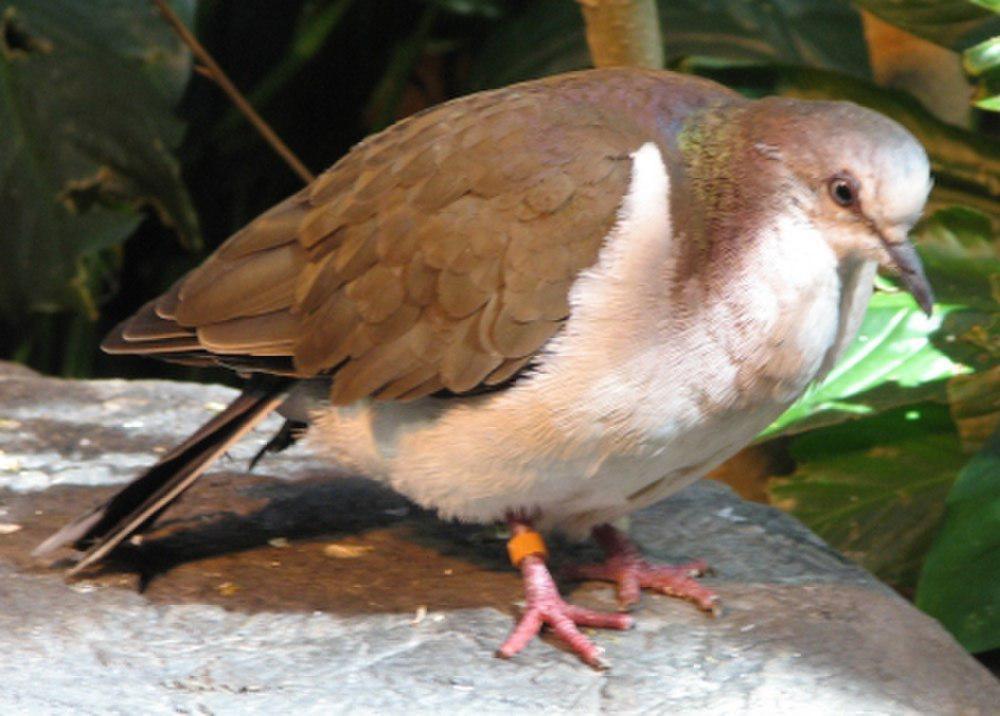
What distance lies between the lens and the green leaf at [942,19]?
378 centimetres

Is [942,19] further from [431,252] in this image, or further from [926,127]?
[431,252]

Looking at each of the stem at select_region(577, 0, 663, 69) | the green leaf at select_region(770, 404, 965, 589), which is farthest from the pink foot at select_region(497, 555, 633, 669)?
the stem at select_region(577, 0, 663, 69)

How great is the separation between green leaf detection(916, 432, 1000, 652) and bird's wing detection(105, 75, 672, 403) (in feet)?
4.03

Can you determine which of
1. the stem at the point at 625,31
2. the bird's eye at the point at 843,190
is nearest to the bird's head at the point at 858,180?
the bird's eye at the point at 843,190

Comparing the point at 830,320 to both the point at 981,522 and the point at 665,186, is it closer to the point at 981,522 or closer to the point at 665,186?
the point at 665,186

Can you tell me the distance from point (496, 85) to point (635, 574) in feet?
8.66

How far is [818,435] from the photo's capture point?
3.81m

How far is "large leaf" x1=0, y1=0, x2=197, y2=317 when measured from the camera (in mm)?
4488

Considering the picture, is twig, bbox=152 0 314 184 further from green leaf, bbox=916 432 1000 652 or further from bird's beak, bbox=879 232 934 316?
bird's beak, bbox=879 232 934 316

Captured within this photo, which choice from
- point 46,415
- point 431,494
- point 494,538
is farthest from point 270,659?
point 46,415

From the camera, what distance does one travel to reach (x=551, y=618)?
2.57 meters

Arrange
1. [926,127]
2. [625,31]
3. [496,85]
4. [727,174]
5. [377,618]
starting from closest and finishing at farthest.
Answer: [727,174] < [377,618] < [625,31] < [926,127] < [496,85]

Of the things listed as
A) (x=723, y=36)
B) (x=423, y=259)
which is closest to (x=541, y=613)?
(x=423, y=259)

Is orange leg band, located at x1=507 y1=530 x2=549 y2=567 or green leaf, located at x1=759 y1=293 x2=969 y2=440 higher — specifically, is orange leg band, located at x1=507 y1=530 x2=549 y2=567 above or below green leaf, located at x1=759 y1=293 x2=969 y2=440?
below
